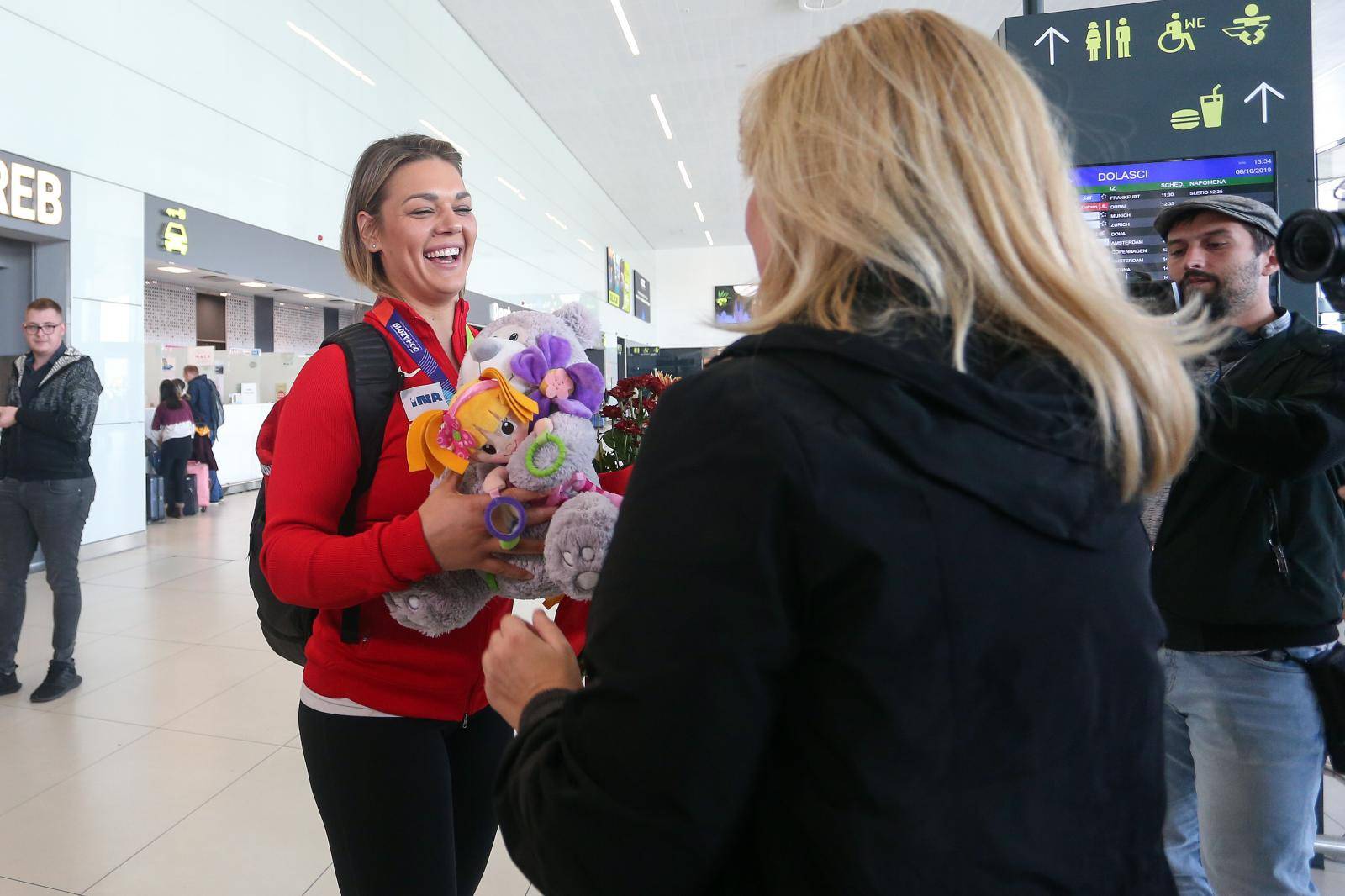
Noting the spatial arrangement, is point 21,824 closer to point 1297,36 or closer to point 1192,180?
point 1192,180

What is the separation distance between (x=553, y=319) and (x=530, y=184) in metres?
12.0

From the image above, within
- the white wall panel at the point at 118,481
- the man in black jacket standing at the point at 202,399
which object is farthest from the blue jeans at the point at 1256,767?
the man in black jacket standing at the point at 202,399

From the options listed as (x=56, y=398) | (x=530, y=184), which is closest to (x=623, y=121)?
(x=530, y=184)

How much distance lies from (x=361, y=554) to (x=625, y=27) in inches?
380

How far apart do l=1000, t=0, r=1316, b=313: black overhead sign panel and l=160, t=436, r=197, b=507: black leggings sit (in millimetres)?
7636

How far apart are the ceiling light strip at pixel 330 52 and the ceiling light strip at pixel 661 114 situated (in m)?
4.60

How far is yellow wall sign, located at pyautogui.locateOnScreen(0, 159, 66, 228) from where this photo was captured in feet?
15.6

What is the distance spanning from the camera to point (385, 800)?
1.13 m

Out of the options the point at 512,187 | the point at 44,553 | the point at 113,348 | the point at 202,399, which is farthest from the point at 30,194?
the point at 512,187

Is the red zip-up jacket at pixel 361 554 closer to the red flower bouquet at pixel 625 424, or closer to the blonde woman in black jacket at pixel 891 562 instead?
the red flower bouquet at pixel 625 424

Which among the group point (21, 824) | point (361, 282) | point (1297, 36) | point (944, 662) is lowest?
→ point (21, 824)

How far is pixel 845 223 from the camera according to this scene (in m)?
0.59

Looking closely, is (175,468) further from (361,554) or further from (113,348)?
(361,554)

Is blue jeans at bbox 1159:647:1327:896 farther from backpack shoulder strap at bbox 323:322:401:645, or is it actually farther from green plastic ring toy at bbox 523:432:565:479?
backpack shoulder strap at bbox 323:322:401:645
